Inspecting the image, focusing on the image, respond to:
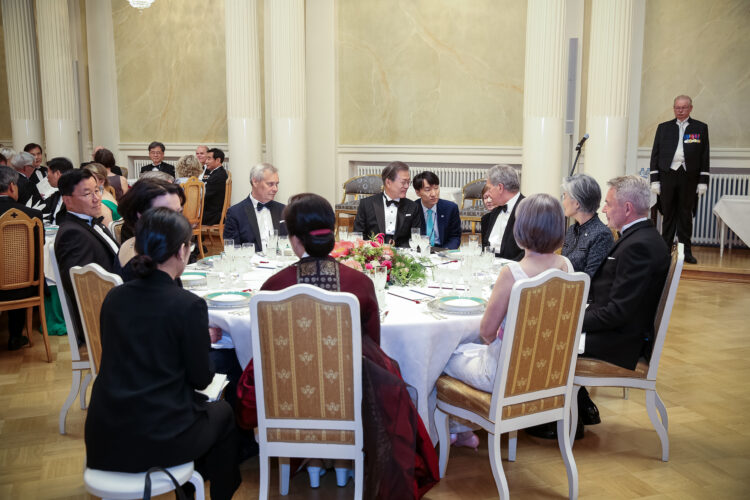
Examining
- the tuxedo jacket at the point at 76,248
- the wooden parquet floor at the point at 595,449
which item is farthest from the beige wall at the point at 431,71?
the tuxedo jacket at the point at 76,248

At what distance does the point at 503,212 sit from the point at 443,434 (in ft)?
7.28

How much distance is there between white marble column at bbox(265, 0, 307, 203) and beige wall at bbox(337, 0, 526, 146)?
1404 millimetres

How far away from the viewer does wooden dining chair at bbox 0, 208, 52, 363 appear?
4879 millimetres

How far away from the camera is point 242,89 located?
30.8ft

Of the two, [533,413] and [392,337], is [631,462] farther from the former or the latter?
[392,337]

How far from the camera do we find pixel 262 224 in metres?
5.39

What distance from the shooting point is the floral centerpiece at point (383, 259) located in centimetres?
365

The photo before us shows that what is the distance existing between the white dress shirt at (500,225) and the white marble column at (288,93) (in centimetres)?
451

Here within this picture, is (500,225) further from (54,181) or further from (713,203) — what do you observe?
(713,203)

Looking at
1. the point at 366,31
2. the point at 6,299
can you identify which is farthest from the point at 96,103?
the point at 6,299

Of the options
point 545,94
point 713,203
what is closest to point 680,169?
point 713,203

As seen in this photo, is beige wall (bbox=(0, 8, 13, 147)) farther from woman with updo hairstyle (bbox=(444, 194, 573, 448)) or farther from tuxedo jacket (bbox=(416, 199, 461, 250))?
woman with updo hairstyle (bbox=(444, 194, 573, 448))

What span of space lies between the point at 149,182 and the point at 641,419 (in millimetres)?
3029

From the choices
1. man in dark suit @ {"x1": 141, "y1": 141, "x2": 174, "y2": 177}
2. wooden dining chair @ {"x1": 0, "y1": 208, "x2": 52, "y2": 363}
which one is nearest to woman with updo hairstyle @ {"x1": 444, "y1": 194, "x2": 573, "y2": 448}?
wooden dining chair @ {"x1": 0, "y1": 208, "x2": 52, "y2": 363}
